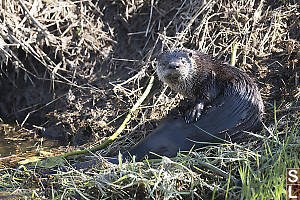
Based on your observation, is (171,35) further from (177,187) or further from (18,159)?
(177,187)

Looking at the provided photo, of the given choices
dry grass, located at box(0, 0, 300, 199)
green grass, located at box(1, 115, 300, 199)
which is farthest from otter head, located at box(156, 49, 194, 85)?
green grass, located at box(1, 115, 300, 199)

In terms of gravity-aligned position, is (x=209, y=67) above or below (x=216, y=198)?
above

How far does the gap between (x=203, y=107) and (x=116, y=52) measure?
1.42m

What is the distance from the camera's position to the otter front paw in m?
2.71

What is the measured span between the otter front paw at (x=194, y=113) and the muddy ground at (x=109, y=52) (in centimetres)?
62

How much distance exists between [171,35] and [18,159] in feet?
5.51

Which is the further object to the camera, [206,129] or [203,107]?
[203,107]

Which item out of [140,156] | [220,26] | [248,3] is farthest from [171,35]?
[140,156]

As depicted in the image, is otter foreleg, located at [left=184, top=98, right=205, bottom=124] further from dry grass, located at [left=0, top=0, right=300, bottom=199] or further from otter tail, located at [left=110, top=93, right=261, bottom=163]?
dry grass, located at [left=0, top=0, right=300, bottom=199]

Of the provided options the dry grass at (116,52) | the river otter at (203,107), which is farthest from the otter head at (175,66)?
the dry grass at (116,52)

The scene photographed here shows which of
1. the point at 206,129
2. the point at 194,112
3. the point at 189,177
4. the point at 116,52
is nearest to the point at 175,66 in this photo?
the point at 194,112

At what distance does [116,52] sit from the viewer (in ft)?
13.2

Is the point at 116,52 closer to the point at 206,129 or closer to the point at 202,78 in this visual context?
the point at 202,78

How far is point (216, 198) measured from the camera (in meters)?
2.20
